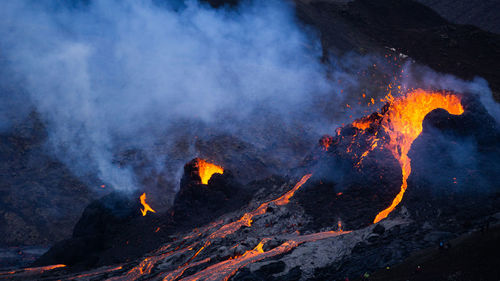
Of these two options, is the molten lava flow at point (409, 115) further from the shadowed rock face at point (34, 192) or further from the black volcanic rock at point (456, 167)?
the shadowed rock face at point (34, 192)

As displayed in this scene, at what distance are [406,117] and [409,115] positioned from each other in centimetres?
22

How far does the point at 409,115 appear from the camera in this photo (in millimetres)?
21422

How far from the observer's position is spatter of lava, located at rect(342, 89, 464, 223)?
66.6ft

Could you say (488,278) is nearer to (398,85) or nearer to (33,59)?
(398,85)

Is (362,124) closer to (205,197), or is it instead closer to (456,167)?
(456,167)

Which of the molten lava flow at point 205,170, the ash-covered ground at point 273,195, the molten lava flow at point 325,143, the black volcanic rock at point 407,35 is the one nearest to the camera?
the ash-covered ground at point 273,195

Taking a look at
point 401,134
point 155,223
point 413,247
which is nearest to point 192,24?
point 155,223

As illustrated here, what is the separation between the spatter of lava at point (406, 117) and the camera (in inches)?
800

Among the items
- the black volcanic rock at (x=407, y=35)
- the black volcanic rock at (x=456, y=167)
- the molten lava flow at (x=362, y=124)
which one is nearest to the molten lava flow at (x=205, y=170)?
the molten lava flow at (x=362, y=124)

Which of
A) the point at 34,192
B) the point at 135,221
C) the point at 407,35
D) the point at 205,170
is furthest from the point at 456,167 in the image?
the point at 407,35

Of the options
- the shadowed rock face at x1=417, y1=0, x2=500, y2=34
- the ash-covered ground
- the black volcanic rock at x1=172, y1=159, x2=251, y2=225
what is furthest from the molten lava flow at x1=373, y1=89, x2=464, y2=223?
the shadowed rock face at x1=417, y1=0, x2=500, y2=34

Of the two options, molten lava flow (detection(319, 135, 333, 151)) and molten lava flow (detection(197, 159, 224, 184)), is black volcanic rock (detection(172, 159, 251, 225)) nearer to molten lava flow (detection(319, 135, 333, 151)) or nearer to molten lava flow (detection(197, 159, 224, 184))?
molten lava flow (detection(197, 159, 224, 184))

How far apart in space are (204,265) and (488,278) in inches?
434

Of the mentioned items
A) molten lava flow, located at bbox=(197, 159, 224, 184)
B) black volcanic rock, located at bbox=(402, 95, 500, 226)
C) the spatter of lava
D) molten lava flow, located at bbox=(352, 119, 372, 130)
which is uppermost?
molten lava flow, located at bbox=(197, 159, 224, 184)
